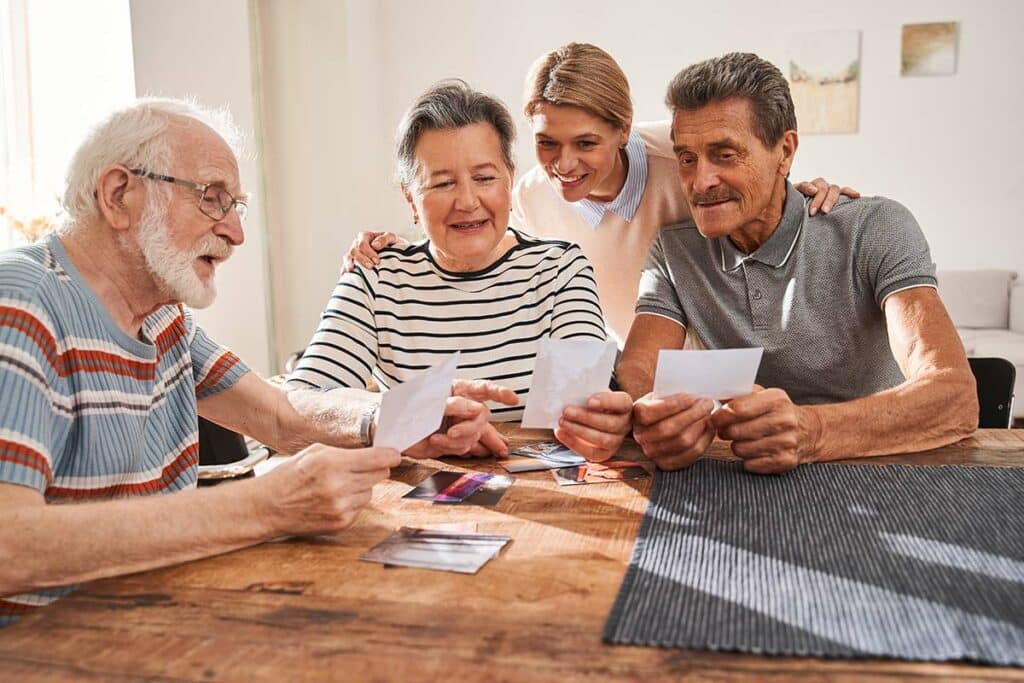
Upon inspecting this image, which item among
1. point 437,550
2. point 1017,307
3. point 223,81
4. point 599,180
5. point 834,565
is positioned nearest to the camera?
point 834,565

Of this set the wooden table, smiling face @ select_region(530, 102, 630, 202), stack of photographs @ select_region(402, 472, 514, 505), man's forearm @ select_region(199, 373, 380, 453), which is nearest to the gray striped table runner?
the wooden table

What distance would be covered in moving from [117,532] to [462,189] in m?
1.13

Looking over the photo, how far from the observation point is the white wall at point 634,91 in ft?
19.2

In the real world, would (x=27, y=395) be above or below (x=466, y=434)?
above

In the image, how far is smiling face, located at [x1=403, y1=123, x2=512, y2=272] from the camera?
2018 millimetres

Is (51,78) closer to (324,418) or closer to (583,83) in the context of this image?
(583,83)

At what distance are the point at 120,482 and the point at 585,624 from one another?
824mm

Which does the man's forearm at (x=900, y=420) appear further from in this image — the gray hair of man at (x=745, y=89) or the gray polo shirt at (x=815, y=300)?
Result: the gray hair of man at (x=745, y=89)

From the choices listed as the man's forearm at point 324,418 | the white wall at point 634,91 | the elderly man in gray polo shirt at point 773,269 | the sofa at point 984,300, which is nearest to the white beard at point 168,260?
the man's forearm at point 324,418

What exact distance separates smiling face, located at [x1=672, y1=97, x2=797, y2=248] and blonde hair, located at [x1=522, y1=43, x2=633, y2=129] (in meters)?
0.33

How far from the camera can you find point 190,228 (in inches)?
59.5

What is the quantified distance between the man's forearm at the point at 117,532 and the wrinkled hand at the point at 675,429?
2.09 ft

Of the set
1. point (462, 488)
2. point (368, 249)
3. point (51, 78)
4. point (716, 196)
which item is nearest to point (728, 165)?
point (716, 196)

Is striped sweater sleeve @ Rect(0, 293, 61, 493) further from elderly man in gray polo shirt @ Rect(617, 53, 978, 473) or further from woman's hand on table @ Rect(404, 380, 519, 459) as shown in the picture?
elderly man in gray polo shirt @ Rect(617, 53, 978, 473)
